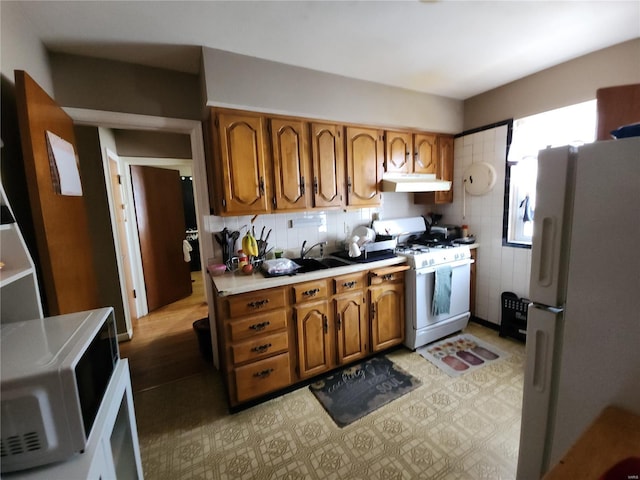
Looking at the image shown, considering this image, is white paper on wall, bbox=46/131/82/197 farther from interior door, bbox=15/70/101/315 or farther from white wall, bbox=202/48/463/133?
white wall, bbox=202/48/463/133

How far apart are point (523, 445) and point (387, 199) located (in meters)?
2.24

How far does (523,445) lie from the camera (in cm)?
119

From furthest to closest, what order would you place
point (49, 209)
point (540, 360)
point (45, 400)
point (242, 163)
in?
point (242, 163) → point (49, 209) → point (540, 360) → point (45, 400)

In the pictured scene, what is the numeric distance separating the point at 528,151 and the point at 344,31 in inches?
79.0

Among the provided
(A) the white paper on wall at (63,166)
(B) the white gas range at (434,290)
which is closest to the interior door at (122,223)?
(A) the white paper on wall at (63,166)

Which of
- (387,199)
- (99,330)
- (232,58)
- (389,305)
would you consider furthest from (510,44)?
(99,330)

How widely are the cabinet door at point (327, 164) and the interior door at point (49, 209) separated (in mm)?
1567

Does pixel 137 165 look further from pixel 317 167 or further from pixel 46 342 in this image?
pixel 46 342

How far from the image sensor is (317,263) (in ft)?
7.61

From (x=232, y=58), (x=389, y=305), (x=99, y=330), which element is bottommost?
(x=389, y=305)

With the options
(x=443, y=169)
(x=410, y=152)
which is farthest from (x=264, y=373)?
(x=443, y=169)

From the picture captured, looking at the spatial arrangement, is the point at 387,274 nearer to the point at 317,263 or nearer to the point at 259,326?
the point at 317,263

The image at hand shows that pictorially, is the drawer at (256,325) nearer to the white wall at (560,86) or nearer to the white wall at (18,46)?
the white wall at (18,46)

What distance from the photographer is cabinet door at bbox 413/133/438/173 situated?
2.77m
